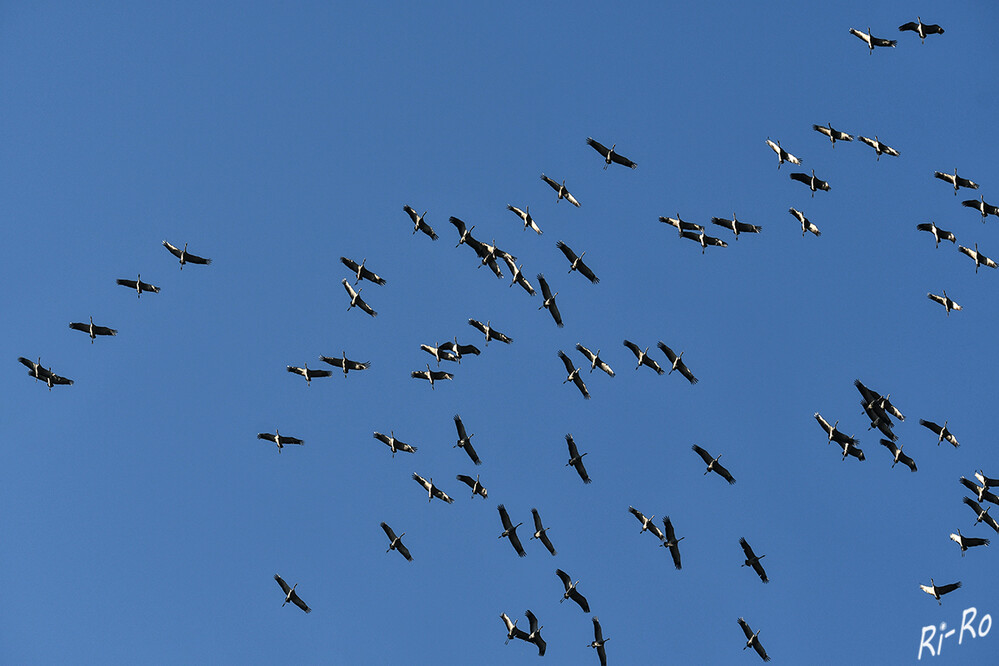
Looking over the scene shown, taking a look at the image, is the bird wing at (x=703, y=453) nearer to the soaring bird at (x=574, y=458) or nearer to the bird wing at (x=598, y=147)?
the soaring bird at (x=574, y=458)

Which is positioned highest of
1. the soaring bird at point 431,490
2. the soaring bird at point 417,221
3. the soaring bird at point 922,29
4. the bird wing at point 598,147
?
the soaring bird at point 922,29

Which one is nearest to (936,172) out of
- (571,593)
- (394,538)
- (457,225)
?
(457,225)

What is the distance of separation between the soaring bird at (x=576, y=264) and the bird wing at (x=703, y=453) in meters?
13.1

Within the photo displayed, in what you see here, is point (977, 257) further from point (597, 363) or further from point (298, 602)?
point (298, 602)

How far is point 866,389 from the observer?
67.2 meters

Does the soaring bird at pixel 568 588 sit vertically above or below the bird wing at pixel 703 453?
below

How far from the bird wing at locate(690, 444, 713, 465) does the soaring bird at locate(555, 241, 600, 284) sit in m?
13.1

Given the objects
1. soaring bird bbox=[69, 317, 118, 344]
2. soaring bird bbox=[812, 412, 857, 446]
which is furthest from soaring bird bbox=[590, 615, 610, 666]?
soaring bird bbox=[69, 317, 118, 344]

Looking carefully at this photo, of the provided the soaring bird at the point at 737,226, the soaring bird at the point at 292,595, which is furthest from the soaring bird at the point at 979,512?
the soaring bird at the point at 292,595

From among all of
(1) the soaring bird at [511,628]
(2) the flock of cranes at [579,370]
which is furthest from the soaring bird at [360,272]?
(1) the soaring bird at [511,628]

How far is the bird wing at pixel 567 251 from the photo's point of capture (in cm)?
6556

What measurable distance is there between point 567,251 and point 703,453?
53.4 feet

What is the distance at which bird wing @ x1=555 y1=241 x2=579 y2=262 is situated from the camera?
65.6 m

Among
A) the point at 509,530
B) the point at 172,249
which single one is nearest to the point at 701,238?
the point at 509,530
